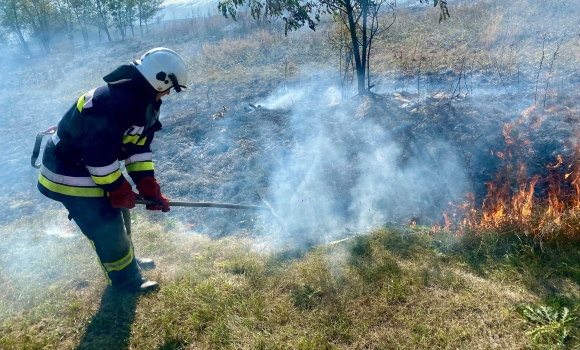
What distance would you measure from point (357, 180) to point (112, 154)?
337 centimetres

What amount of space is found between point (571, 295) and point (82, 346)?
4083 millimetres

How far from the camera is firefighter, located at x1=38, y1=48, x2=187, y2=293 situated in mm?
2945

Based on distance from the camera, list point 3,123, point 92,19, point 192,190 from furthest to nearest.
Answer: point 92,19
point 3,123
point 192,190

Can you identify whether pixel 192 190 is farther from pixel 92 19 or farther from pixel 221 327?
pixel 92 19

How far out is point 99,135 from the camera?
113 inches

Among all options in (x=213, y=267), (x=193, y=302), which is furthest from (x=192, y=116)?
(x=193, y=302)

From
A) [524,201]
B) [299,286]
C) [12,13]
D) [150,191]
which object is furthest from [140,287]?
[12,13]

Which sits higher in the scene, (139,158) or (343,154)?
(139,158)

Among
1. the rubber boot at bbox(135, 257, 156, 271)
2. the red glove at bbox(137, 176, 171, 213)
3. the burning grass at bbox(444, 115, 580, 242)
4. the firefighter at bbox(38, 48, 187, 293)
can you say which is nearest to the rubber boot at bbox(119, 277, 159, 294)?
the firefighter at bbox(38, 48, 187, 293)

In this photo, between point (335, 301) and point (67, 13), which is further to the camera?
point (67, 13)

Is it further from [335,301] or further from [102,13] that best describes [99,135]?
[102,13]

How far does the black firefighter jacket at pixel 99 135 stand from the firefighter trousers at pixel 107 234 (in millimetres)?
100

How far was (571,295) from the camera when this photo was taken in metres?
2.97

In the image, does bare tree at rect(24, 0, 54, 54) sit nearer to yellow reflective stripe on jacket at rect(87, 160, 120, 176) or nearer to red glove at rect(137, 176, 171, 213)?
red glove at rect(137, 176, 171, 213)
